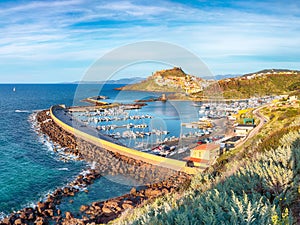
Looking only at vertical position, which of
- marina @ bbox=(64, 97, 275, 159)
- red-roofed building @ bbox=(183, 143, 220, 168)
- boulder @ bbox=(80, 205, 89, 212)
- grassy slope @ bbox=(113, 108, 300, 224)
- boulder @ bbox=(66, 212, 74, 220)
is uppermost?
grassy slope @ bbox=(113, 108, 300, 224)

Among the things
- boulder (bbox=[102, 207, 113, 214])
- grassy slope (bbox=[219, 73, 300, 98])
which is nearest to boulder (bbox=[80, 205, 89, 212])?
boulder (bbox=[102, 207, 113, 214])

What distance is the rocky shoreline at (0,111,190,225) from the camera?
1031 centimetres

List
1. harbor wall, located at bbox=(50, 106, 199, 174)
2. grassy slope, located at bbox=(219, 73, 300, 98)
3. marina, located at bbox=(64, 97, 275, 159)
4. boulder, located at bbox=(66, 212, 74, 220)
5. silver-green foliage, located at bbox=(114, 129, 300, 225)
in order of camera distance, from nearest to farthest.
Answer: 1. silver-green foliage, located at bbox=(114, 129, 300, 225)
2. boulder, located at bbox=(66, 212, 74, 220)
3. harbor wall, located at bbox=(50, 106, 199, 174)
4. marina, located at bbox=(64, 97, 275, 159)
5. grassy slope, located at bbox=(219, 73, 300, 98)

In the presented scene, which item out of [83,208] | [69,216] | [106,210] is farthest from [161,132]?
[69,216]

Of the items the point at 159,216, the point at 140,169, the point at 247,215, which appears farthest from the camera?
the point at 140,169

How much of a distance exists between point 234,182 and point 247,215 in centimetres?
125

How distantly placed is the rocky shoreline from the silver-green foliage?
4.99 m

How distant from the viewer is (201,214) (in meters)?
2.51

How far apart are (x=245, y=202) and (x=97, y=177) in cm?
1354

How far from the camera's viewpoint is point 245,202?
2562mm

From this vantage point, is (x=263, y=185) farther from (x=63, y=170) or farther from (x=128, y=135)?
(x=128, y=135)

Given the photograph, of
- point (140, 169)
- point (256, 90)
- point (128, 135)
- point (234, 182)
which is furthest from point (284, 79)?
point (234, 182)

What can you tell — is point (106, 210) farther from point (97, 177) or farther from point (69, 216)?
point (97, 177)

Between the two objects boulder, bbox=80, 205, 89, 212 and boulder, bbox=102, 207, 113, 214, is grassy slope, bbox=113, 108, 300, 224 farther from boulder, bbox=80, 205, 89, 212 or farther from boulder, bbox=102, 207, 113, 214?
boulder, bbox=80, 205, 89, 212
